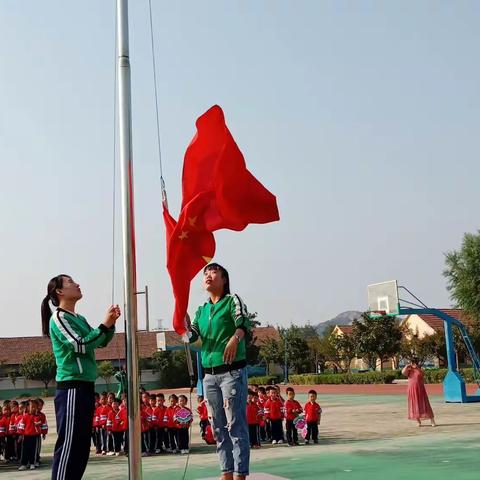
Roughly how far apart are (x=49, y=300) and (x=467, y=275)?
31744mm

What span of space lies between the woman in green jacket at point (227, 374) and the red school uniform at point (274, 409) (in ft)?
29.4

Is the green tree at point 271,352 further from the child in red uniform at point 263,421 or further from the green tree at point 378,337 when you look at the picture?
the child in red uniform at point 263,421

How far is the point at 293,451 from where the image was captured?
461 inches

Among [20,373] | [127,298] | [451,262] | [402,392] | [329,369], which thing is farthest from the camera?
[329,369]

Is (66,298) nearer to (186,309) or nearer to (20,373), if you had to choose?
(186,309)

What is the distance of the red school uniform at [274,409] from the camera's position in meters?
13.7

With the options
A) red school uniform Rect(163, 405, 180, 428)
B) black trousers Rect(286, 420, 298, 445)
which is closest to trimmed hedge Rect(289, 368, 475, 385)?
black trousers Rect(286, 420, 298, 445)

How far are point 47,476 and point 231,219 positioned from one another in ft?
20.1

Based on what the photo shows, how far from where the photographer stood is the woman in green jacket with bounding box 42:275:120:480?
4527 mm

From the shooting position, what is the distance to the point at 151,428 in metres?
13.0

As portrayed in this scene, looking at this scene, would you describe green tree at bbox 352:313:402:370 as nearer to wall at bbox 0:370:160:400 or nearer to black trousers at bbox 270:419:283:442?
wall at bbox 0:370:160:400

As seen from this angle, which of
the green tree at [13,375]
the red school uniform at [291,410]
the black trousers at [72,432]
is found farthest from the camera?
the green tree at [13,375]

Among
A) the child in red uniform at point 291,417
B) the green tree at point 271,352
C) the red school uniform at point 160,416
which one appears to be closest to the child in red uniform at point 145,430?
the red school uniform at point 160,416

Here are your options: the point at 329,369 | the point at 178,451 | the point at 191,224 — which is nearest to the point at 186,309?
the point at 191,224
